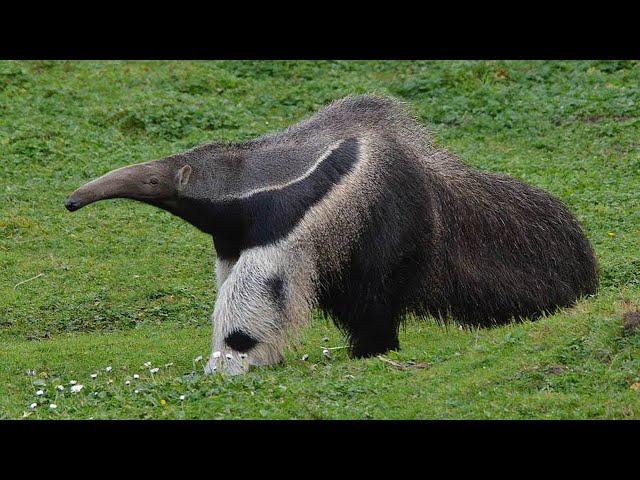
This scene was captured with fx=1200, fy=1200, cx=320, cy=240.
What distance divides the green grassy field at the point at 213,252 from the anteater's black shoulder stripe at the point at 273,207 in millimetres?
1105

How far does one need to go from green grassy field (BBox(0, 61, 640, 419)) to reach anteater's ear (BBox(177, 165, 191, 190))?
1601 millimetres

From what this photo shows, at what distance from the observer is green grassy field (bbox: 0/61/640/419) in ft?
27.0

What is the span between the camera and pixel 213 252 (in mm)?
14195

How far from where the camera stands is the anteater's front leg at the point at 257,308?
31.7 ft

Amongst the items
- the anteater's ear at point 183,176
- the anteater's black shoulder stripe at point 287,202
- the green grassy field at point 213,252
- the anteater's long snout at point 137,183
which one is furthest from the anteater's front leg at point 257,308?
the anteater's long snout at point 137,183

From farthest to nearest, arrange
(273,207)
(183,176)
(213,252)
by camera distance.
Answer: (213,252)
(183,176)
(273,207)

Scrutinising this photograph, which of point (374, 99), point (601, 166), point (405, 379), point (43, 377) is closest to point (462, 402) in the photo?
point (405, 379)

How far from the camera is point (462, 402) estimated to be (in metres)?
7.99

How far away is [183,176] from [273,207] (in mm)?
861

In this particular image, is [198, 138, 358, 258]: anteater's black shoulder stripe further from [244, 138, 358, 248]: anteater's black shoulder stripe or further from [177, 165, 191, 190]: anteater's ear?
[177, 165, 191, 190]: anteater's ear

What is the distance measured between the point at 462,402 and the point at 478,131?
389 inches

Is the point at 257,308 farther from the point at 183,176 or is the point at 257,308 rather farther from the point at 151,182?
the point at 151,182

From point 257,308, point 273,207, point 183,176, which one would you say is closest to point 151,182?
point 183,176

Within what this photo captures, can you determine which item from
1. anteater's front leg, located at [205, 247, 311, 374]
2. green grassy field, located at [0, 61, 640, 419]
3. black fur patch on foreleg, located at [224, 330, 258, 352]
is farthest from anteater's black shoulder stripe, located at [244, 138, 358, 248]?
green grassy field, located at [0, 61, 640, 419]
